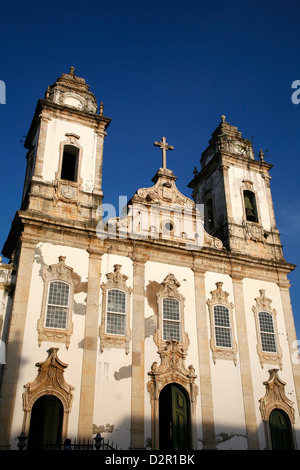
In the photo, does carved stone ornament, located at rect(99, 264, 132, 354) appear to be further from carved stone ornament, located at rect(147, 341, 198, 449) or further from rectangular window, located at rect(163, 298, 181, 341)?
rectangular window, located at rect(163, 298, 181, 341)

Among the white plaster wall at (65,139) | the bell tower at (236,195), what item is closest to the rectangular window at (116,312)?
the white plaster wall at (65,139)

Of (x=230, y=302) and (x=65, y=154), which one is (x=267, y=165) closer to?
(x=230, y=302)

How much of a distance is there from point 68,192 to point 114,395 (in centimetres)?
795

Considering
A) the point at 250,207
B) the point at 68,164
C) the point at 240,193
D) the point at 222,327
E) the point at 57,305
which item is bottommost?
the point at 57,305

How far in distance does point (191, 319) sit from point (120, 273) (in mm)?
3286

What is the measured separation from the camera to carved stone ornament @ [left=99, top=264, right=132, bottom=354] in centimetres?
1566

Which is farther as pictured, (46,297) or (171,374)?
(171,374)

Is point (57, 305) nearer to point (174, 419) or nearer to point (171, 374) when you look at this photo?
point (171, 374)

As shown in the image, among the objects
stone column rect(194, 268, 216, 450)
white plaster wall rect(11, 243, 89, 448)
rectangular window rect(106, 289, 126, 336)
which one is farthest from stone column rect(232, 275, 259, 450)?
white plaster wall rect(11, 243, 89, 448)

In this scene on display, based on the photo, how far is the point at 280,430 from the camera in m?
17.1

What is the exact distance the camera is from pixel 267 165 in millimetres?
23516

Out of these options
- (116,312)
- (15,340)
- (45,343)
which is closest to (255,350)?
(116,312)

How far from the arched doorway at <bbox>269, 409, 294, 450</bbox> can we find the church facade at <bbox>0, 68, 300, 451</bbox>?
0.05 metres

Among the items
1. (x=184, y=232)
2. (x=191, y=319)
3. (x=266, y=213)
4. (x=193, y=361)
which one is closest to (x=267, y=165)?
(x=266, y=213)
